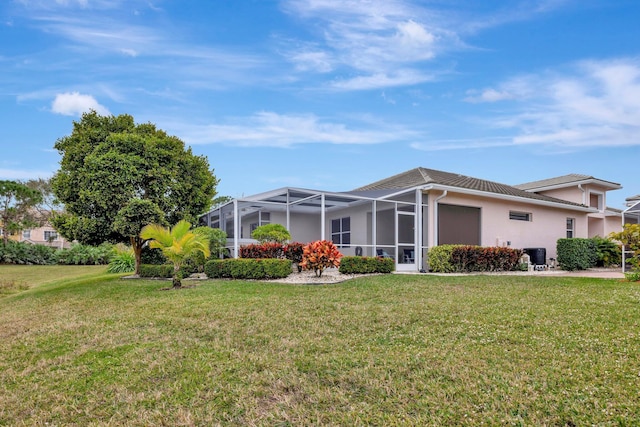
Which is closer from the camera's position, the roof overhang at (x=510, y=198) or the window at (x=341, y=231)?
the roof overhang at (x=510, y=198)

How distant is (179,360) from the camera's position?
471 centimetres

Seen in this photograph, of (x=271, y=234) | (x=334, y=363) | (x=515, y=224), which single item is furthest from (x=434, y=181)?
(x=334, y=363)

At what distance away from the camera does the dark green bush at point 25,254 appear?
2903 centimetres

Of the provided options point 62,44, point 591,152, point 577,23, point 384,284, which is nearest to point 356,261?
point 384,284

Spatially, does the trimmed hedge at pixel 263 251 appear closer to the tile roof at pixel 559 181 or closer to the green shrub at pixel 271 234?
the green shrub at pixel 271 234

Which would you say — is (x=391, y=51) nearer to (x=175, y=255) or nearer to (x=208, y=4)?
(x=208, y=4)

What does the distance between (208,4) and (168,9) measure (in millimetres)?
1043

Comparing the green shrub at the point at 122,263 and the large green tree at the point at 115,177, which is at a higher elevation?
the large green tree at the point at 115,177

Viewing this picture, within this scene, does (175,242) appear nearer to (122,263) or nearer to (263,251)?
(263,251)

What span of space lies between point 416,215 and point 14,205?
31148 millimetres

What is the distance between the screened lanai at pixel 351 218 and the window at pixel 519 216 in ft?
16.8

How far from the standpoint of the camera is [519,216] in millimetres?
18109

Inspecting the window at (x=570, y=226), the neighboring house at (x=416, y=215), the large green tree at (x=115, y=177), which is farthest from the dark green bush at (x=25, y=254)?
the window at (x=570, y=226)

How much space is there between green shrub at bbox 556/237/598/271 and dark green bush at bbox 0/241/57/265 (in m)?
32.8
